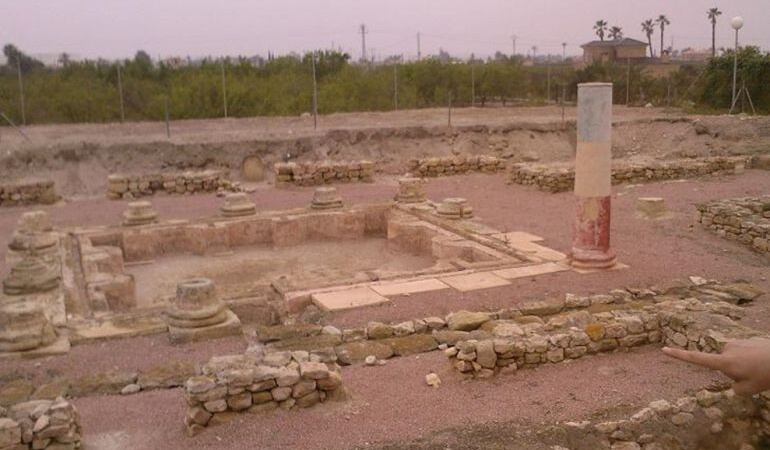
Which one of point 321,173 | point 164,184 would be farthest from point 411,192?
point 164,184

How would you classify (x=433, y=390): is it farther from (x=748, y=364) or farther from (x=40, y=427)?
(x=40, y=427)

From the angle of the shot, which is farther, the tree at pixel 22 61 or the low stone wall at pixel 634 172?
the tree at pixel 22 61

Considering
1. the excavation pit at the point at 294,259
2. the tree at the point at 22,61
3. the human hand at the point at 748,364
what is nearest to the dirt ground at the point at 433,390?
the excavation pit at the point at 294,259

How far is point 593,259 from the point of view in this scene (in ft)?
33.3

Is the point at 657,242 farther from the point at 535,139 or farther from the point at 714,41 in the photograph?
the point at 714,41

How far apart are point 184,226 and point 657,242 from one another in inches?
340

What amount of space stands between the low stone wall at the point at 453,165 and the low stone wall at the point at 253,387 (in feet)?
45.6

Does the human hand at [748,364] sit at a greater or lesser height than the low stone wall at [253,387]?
greater

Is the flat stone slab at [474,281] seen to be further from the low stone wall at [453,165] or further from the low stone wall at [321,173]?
the low stone wall at [453,165]

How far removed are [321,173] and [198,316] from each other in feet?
36.0

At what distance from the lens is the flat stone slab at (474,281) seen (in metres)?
9.43

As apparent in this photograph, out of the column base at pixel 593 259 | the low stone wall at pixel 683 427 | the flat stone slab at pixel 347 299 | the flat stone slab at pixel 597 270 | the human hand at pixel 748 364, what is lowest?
the low stone wall at pixel 683 427

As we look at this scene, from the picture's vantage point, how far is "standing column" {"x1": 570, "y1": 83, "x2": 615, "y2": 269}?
32.6ft

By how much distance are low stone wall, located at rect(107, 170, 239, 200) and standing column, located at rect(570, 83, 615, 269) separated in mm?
9977
